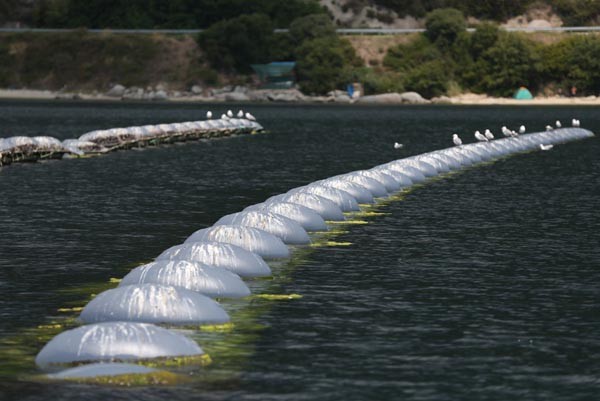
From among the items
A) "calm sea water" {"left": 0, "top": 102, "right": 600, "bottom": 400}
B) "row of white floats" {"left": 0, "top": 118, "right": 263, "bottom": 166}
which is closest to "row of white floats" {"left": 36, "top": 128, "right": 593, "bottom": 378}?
"calm sea water" {"left": 0, "top": 102, "right": 600, "bottom": 400}

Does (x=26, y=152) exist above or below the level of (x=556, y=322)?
above

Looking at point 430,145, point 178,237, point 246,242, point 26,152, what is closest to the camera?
point 246,242

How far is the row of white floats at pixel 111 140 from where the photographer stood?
80500mm

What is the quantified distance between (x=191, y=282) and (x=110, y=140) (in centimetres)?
6781

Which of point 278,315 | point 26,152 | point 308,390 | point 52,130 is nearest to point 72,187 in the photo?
point 26,152

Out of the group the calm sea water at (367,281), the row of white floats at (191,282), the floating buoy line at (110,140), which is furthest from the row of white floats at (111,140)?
the row of white floats at (191,282)

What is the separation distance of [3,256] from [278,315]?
12.3 m

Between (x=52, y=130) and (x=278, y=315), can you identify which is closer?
(x=278, y=315)

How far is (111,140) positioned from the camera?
97562 mm

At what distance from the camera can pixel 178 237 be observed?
143 ft

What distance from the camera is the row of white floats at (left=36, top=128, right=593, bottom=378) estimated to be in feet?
78.5

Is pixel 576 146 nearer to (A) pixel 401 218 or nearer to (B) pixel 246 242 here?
(A) pixel 401 218

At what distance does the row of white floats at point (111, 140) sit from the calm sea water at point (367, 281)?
12.0ft

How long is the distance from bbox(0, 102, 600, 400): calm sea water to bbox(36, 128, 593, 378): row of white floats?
2.80 ft
